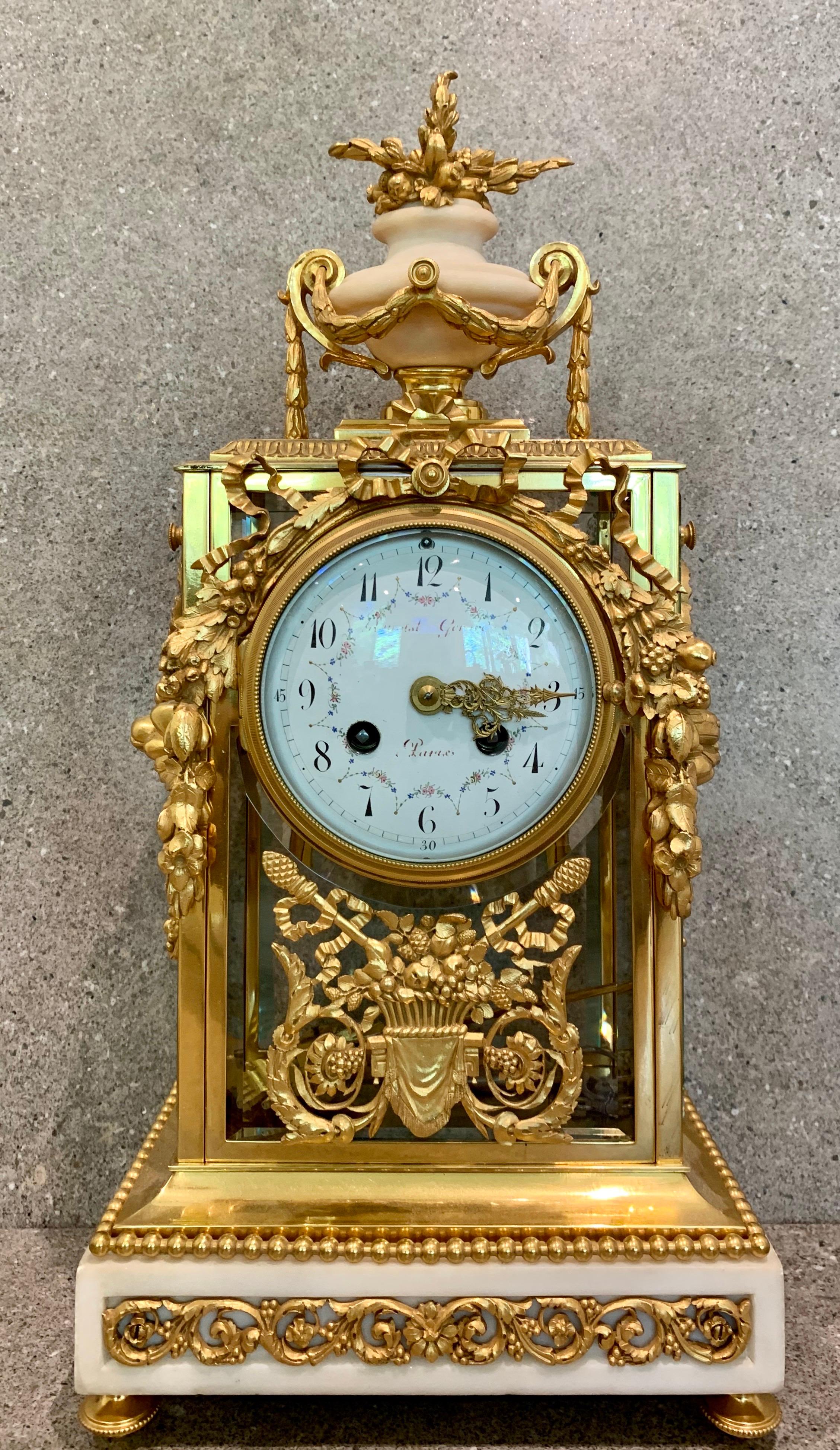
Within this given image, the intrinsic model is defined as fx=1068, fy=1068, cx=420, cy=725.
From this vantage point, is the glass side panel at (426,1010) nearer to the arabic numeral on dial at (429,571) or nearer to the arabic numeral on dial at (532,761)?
the arabic numeral on dial at (532,761)

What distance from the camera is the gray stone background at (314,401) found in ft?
3.98

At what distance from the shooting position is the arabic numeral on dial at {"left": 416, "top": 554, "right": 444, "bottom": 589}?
85 centimetres

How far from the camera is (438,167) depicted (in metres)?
0.93

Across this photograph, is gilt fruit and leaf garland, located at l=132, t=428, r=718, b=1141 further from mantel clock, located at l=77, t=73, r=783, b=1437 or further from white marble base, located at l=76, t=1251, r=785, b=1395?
white marble base, located at l=76, t=1251, r=785, b=1395

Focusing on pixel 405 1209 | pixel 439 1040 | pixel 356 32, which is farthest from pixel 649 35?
pixel 405 1209

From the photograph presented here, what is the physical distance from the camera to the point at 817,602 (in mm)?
1219

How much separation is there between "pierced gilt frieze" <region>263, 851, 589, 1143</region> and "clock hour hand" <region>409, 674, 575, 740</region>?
0.45ft

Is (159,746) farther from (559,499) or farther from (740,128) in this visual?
(740,128)

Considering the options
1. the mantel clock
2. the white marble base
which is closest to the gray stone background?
the mantel clock

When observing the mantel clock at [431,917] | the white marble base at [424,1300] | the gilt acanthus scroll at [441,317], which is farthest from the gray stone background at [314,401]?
the white marble base at [424,1300]

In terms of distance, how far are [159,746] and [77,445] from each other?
555 millimetres

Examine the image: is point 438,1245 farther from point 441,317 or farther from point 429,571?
point 441,317

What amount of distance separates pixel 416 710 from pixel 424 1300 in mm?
434

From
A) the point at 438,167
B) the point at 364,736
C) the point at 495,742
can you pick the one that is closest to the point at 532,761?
the point at 495,742
